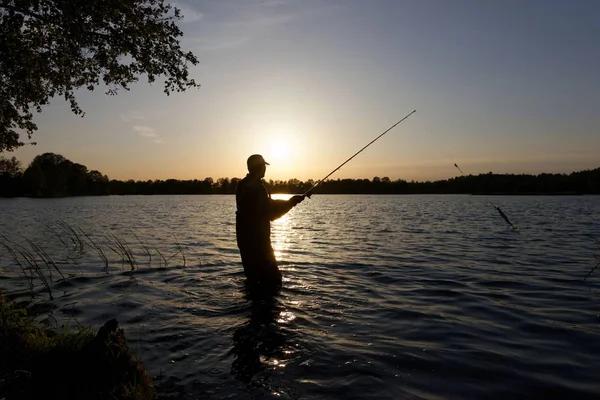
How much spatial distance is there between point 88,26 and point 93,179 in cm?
16901

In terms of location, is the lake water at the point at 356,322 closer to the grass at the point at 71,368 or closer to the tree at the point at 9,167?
the grass at the point at 71,368

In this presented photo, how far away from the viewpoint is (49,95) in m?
14.0

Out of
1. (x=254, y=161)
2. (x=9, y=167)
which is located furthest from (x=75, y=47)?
(x=9, y=167)

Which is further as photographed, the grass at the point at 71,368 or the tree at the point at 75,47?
the tree at the point at 75,47

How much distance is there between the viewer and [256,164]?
362 inches

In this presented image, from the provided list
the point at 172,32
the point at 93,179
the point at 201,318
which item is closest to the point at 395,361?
the point at 201,318

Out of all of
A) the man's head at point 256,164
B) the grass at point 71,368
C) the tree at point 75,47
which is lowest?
the grass at point 71,368

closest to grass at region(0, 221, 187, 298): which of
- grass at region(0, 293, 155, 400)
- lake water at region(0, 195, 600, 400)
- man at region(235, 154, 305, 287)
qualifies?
lake water at region(0, 195, 600, 400)

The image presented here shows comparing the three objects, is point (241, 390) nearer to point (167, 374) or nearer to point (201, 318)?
point (167, 374)

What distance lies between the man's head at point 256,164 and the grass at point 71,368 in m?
4.90

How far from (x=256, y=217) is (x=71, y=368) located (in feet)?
17.0

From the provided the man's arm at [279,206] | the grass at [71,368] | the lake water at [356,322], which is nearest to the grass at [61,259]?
the lake water at [356,322]

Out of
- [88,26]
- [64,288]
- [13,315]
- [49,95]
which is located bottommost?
[64,288]

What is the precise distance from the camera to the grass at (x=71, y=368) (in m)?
4.28
